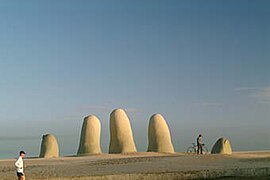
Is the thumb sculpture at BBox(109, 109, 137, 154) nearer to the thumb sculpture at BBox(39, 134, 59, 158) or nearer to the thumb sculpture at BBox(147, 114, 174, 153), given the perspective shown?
the thumb sculpture at BBox(147, 114, 174, 153)

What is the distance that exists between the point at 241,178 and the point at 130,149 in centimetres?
1577

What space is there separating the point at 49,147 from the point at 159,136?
8.39 meters

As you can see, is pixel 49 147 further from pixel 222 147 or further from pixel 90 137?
pixel 222 147

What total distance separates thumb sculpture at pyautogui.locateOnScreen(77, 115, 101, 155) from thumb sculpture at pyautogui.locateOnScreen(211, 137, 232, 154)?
8.60 metres

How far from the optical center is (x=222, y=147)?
3169 centimetres

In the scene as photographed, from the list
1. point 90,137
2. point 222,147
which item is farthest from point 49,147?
point 222,147

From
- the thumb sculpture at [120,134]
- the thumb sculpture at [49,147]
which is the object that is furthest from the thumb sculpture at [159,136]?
the thumb sculpture at [49,147]

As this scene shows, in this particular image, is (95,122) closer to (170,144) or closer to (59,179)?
(170,144)

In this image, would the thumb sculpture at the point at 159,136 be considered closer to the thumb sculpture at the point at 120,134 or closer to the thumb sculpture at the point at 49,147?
the thumb sculpture at the point at 120,134

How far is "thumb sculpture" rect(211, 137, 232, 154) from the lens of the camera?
3167 cm

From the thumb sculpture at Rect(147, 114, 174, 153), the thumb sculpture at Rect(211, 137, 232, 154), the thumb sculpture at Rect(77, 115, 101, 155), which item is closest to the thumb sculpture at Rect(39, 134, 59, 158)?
the thumb sculpture at Rect(77, 115, 101, 155)

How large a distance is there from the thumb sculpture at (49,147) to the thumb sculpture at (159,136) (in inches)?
280

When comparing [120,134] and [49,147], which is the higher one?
[120,134]

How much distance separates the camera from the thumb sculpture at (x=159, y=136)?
32.7 m
